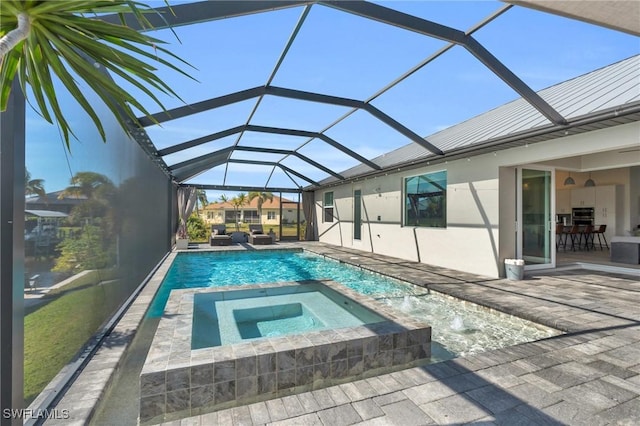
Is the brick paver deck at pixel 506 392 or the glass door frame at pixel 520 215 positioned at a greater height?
the glass door frame at pixel 520 215

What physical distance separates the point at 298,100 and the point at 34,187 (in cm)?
519

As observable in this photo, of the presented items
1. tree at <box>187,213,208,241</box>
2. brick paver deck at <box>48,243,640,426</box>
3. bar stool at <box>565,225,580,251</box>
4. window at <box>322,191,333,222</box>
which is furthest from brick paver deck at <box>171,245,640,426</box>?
tree at <box>187,213,208,241</box>

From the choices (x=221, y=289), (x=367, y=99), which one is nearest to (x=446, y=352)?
(x=221, y=289)

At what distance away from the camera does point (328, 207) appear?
609 inches

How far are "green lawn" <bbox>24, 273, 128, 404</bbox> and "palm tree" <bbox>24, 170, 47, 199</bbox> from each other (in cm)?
89

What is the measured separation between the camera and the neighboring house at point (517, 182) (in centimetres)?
526

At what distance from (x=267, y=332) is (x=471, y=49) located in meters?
4.86

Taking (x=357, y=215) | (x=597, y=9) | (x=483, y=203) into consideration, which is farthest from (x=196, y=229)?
(x=597, y=9)

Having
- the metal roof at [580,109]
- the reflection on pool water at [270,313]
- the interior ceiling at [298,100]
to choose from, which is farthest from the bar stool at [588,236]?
the reflection on pool water at [270,313]

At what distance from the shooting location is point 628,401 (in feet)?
7.32

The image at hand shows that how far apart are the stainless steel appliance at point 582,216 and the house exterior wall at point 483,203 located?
1379 millimetres

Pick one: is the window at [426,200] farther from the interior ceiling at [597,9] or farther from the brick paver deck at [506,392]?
the interior ceiling at [597,9]

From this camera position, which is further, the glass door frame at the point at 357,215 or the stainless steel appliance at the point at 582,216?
the glass door frame at the point at 357,215

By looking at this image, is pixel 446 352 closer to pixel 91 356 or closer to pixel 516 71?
pixel 91 356
